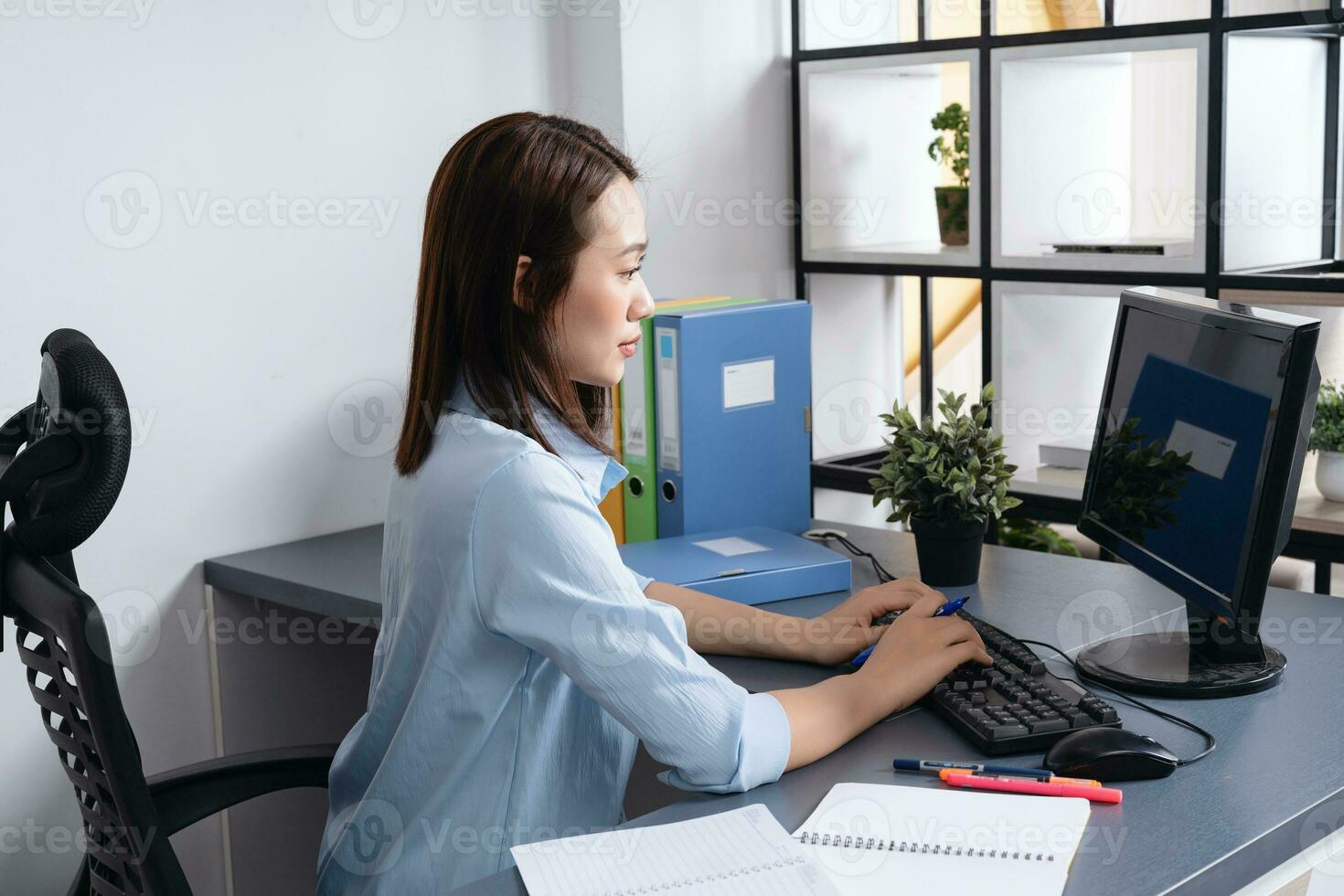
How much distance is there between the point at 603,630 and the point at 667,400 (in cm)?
91

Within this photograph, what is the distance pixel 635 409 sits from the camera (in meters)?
2.04

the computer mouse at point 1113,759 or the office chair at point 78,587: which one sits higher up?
the office chair at point 78,587

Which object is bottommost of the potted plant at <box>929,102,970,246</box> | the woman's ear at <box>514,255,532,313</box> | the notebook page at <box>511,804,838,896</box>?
the notebook page at <box>511,804,838,896</box>

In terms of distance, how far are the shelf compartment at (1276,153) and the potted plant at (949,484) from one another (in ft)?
2.35

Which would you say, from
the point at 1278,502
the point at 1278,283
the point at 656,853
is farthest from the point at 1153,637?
the point at 1278,283

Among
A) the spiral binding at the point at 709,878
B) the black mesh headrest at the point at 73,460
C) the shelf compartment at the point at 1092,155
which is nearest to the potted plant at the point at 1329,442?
the shelf compartment at the point at 1092,155

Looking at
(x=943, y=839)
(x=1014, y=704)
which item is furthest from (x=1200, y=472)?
(x=943, y=839)

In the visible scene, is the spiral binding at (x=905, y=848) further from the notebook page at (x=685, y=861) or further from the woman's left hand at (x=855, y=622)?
the woman's left hand at (x=855, y=622)

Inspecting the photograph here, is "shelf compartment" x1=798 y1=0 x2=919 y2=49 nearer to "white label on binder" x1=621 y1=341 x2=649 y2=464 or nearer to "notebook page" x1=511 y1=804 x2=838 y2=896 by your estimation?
"white label on binder" x1=621 y1=341 x2=649 y2=464

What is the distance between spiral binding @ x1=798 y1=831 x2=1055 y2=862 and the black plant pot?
762 millimetres

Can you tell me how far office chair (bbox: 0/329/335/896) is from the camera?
91 cm

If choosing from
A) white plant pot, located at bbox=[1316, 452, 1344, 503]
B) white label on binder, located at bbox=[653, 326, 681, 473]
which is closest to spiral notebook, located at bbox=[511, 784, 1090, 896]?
white label on binder, located at bbox=[653, 326, 681, 473]

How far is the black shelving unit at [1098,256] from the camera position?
2105mm

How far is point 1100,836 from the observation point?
40.9 inches
